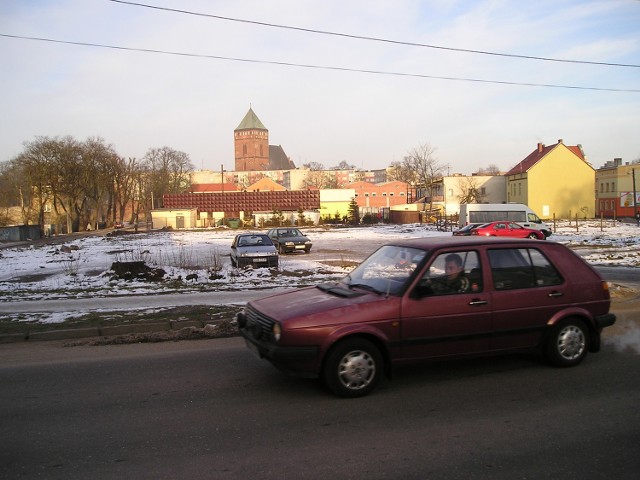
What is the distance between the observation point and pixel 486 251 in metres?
5.83

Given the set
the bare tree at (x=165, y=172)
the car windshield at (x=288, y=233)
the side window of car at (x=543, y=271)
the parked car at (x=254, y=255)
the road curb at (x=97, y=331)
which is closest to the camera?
the side window of car at (x=543, y=271)

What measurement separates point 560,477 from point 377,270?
9.53 ft

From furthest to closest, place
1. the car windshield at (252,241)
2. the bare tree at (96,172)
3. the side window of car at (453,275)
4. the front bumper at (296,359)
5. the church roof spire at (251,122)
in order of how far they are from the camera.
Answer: the church roof spire at (251,122) → the bare tree at (96,172) → the car windshield at (252,241) → the side window of car at (453,275) → the front bumper at (296,359)

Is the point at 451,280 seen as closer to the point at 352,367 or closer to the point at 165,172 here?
the point at 352,367

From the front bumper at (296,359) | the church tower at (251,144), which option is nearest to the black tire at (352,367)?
the front bumper at (296,359)

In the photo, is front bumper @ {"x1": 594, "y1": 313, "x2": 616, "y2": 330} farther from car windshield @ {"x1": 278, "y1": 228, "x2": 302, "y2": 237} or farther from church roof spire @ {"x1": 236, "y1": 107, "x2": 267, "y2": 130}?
church roof spire @ {"x1": 236, "y1": 107, "x2": 267, "y2": 130}

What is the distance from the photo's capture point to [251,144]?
5748 inches

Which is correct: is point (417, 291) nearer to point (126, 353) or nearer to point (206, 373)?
point (206, 373)

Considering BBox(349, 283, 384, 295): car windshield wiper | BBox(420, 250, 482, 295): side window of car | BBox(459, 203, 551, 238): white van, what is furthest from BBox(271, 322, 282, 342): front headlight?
BBox(459, 203, 551, 238): white van

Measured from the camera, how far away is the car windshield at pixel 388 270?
219 inches

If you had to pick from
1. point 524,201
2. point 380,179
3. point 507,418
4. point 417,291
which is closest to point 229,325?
point 417,291

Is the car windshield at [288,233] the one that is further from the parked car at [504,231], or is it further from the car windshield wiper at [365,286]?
the car windshield wiper at [365,286]

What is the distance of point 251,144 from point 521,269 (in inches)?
5679

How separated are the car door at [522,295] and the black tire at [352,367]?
4.70ft
